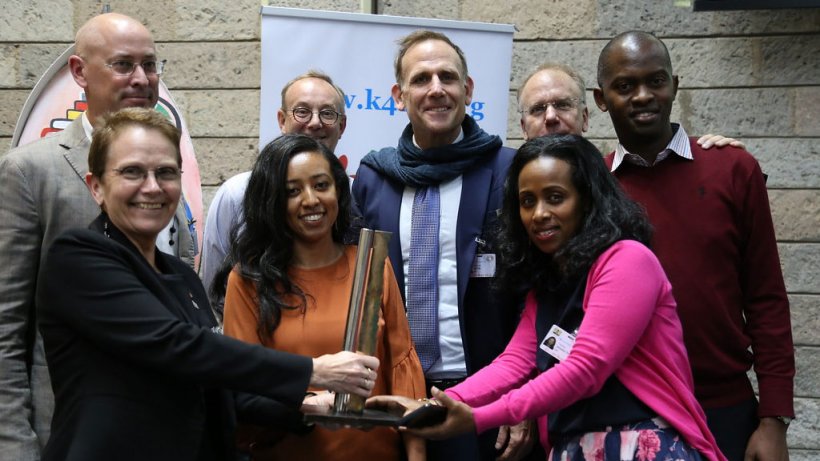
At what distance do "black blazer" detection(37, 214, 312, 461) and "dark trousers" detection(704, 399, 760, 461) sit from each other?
1.29 metres

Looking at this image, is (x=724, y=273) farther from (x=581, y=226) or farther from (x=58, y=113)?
(x=58, y=113)

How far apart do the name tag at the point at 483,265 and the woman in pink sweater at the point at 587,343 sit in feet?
1.03

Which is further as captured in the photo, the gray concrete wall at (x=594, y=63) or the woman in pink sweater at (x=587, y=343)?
the gray concrete wall at (x=594, y=63)

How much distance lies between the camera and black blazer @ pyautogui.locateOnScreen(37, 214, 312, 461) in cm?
209

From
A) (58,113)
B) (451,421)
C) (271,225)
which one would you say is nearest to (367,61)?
(58,113)

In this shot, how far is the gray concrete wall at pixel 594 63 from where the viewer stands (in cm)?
497

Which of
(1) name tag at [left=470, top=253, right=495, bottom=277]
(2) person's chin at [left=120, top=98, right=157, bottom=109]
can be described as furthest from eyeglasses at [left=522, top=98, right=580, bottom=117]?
(2) person's chin at [left=120, top=98, right=157, bottom=109]

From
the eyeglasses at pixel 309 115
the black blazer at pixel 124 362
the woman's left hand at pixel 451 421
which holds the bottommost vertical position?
→ the woman's left hand at pixel 451 421

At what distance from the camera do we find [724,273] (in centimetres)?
286

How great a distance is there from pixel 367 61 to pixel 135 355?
2671 millimetres

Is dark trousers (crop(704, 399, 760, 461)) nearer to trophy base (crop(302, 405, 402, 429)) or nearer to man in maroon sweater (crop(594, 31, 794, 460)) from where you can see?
man in maroon sweater (crop(594, 31, 794, 460))

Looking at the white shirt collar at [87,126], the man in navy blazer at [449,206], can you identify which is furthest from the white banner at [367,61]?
the white shirt collar at [87,126]

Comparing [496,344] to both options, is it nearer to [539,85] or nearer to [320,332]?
[320,332]

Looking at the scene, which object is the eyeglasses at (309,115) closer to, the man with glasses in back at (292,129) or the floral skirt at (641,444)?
the man with glasses in back at (292,129)
